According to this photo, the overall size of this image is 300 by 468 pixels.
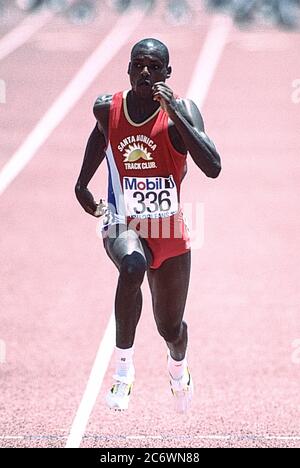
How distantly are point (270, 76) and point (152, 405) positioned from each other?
1103 cm

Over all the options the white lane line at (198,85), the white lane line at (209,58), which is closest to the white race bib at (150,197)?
the white lane line at (198,85)

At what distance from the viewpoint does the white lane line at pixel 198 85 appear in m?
7.51

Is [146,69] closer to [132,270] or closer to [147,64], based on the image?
[147,64]

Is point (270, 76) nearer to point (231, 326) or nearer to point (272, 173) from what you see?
point (272, 173)

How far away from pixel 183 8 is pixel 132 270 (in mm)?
18359

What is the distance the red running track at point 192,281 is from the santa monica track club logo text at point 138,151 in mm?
2139

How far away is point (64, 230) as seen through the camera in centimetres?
1244

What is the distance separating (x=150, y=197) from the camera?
5910mm

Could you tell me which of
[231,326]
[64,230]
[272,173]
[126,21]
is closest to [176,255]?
[231,326]
